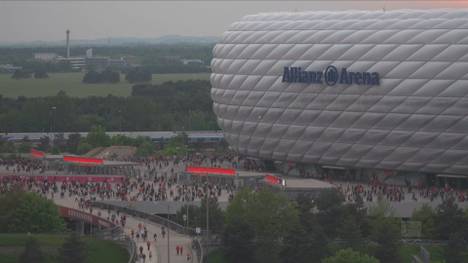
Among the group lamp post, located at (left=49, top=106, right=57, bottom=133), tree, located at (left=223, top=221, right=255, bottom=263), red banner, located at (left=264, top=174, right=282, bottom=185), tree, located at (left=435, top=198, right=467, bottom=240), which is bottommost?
tree, located at (left=223, top=221, right=255, bottom=263)

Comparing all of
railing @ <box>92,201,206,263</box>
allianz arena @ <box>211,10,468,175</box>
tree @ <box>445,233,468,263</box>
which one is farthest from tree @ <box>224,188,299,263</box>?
allianz arena @ <box>211,10,468,175</box>

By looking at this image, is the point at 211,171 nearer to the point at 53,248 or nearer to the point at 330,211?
the point at 330,211

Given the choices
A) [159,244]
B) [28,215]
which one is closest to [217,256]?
[159,244]

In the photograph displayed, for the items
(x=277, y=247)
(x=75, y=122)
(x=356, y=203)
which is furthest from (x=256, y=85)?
(x=75, y=122)

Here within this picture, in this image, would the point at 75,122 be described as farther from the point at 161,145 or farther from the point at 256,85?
the point at 256,85

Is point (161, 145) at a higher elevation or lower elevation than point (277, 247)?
higher

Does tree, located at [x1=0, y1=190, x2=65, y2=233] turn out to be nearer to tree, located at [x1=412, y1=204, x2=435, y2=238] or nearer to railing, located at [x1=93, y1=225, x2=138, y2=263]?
railing, located at [x1=93, y1=225, x2=138, y2=263]
